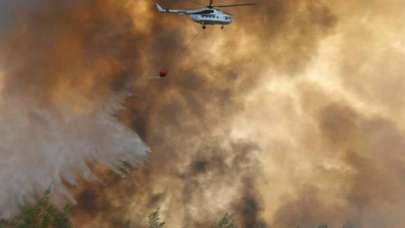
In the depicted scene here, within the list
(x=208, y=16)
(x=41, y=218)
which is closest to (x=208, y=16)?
(x=208, y=16)

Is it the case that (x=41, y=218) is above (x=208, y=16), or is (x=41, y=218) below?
below

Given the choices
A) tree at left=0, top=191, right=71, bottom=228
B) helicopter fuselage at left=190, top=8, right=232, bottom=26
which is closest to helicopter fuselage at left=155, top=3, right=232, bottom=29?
helicopter fuselage at left=190, top=8, right=232, bottom=26

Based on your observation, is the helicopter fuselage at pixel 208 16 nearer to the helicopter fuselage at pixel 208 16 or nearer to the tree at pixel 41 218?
the helicopter fuselage at pixel 208 16

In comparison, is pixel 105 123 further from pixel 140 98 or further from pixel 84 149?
pixel 140 98

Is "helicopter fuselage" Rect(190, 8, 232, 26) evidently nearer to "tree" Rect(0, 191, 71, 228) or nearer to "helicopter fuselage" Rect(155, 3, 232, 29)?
"helicopter fuselage" Rect(155, 3, 232, 29)

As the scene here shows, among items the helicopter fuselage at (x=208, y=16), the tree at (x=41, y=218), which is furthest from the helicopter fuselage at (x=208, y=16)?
the tree at (x=41, y=218)

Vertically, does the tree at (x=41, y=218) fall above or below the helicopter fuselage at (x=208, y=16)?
below

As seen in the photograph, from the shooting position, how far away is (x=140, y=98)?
328 ft

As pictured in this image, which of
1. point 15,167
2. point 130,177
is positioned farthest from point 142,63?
point 15,167

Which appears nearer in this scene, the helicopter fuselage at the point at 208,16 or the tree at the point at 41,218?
the helicopter fuselage at the point at 208,16

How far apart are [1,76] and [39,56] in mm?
6507

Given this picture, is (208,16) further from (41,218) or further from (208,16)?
(41,218)

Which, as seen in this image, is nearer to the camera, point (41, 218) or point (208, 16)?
point (208, 16)

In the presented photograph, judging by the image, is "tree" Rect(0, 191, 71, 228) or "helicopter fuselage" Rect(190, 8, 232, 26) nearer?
"helicopter fuselage" Rect(190, 8, 232, 26)
